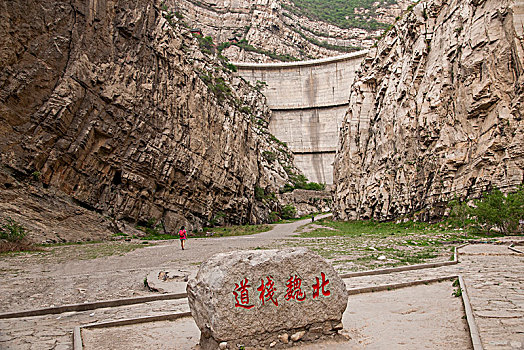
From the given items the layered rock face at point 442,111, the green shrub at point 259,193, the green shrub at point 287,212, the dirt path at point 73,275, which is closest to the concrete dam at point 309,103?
the green shrub at point 287,212

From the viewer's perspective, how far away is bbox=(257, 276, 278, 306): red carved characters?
12.4ft

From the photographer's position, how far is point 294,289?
3.93 m

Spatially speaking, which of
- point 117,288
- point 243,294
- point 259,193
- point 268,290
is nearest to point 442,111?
point 117,288

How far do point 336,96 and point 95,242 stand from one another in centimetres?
5489

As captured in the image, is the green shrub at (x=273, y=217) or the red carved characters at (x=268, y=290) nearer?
the red carved characters at (x=268, y=290)

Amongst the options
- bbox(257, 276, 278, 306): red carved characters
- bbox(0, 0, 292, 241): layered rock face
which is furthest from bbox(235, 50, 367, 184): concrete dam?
bbox(257, 276, 278, 306): red carved characters

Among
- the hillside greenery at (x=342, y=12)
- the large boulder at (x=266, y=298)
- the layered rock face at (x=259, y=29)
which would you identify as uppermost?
the hillside greenery at (x=342, y=12)

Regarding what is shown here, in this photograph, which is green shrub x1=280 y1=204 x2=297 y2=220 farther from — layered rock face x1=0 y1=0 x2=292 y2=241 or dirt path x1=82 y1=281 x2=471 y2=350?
dirt path x1=82 y1=281 x2=471 y2=350

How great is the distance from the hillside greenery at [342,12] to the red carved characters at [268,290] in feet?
291

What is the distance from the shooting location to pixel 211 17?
236ft

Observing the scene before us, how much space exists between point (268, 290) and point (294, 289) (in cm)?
31

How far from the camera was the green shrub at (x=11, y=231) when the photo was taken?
1294 cm

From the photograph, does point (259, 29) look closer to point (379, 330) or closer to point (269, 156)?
point (269, 156)

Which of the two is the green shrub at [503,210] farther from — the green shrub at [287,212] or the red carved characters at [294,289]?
the green shrub at [287,212]
